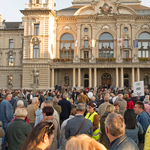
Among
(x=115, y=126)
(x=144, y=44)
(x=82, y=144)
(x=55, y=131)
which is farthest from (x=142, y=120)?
(x=144, y=44)

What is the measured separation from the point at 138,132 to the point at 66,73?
113 ft

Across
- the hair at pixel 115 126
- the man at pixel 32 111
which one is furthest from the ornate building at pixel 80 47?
the hair at pixel 115 126

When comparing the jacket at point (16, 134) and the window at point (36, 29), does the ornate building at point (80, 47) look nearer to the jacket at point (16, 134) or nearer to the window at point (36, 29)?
the window at point (36, 29)

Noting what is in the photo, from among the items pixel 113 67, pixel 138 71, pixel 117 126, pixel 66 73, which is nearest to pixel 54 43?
pixel 66 73

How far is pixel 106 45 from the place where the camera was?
4184cm

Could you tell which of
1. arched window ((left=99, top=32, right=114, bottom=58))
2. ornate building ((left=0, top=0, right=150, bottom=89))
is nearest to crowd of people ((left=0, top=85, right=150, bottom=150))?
ornate building ((left=0, top=0, right=150, bottom=89))

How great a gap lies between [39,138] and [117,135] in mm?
1367

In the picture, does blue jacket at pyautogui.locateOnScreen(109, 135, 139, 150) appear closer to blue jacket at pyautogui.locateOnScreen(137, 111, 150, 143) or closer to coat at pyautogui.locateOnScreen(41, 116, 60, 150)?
coat at pyautogui.locateOnScreen(41, 116, 60, 150)

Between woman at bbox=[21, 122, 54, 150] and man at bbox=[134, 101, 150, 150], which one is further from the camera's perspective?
man at bbox=[134, 101, 150, 150]

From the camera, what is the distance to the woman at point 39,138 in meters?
3.02

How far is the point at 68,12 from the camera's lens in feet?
139

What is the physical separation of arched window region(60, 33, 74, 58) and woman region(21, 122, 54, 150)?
39389mm

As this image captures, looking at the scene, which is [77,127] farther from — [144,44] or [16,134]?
[144,44]

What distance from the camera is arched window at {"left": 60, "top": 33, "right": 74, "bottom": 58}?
1666 inches
